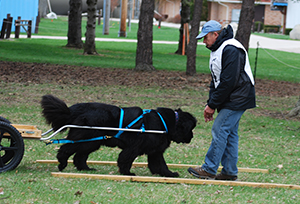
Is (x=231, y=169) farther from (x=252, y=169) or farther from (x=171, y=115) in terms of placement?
(x=171, y=115)

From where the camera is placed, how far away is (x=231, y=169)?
573 centimetres

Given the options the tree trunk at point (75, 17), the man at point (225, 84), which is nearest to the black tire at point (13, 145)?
the man at point (225, 84)

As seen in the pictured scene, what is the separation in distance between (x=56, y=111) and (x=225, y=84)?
2187mm

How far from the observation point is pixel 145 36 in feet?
55.8

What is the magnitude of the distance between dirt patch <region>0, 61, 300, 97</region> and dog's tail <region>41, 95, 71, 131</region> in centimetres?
841

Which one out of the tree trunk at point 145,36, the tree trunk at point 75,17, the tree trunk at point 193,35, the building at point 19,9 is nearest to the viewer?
the tree trunk at point 193,35

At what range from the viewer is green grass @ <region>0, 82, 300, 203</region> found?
15.7 ft

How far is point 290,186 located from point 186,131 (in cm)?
A: 154

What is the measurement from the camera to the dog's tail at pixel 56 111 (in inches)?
213

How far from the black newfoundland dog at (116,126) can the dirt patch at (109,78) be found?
8.39 metres

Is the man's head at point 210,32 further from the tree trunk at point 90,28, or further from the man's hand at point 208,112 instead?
the tree trunk at point 90,28

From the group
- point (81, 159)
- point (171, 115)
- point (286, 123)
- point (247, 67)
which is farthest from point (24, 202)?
point (286, 123)

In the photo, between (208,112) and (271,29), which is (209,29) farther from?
(271,29)

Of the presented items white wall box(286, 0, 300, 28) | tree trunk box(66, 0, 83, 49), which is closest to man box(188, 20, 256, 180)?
tree trunk box(66, 0, 83, 49)
